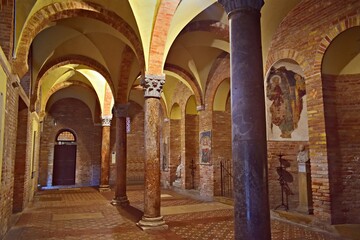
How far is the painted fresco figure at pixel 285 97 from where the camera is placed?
22.1 ft

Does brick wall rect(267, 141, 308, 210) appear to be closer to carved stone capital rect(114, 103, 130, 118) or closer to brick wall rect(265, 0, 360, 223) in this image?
brick wall rect(265, 0, 360, 223)

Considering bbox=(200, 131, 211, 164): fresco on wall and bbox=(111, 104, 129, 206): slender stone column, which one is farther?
bbox=(200, 131, 211, 164): fresco on wall

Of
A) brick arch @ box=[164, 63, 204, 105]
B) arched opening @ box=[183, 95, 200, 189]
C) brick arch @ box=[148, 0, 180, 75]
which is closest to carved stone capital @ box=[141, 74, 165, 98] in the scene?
brick arch @ box=[148, 0, 180, 75]

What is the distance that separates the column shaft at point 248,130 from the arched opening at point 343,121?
360 cm

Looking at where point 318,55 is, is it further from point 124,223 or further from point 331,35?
point 124,223

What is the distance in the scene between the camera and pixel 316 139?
6012mm

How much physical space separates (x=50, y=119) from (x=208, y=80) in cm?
1028

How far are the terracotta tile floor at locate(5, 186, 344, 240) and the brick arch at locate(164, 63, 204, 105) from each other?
4248 mm

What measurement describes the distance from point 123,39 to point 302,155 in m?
5.35

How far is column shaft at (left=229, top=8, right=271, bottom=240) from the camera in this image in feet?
9.10

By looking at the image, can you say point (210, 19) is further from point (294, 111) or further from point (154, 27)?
point (294, 111)

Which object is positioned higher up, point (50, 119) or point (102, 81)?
point (102, 81)

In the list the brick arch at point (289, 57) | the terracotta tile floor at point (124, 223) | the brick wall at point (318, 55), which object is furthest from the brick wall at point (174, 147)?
the brick wall at point (318, 55)

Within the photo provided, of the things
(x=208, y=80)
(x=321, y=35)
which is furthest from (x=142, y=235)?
(x=208, y=80)
